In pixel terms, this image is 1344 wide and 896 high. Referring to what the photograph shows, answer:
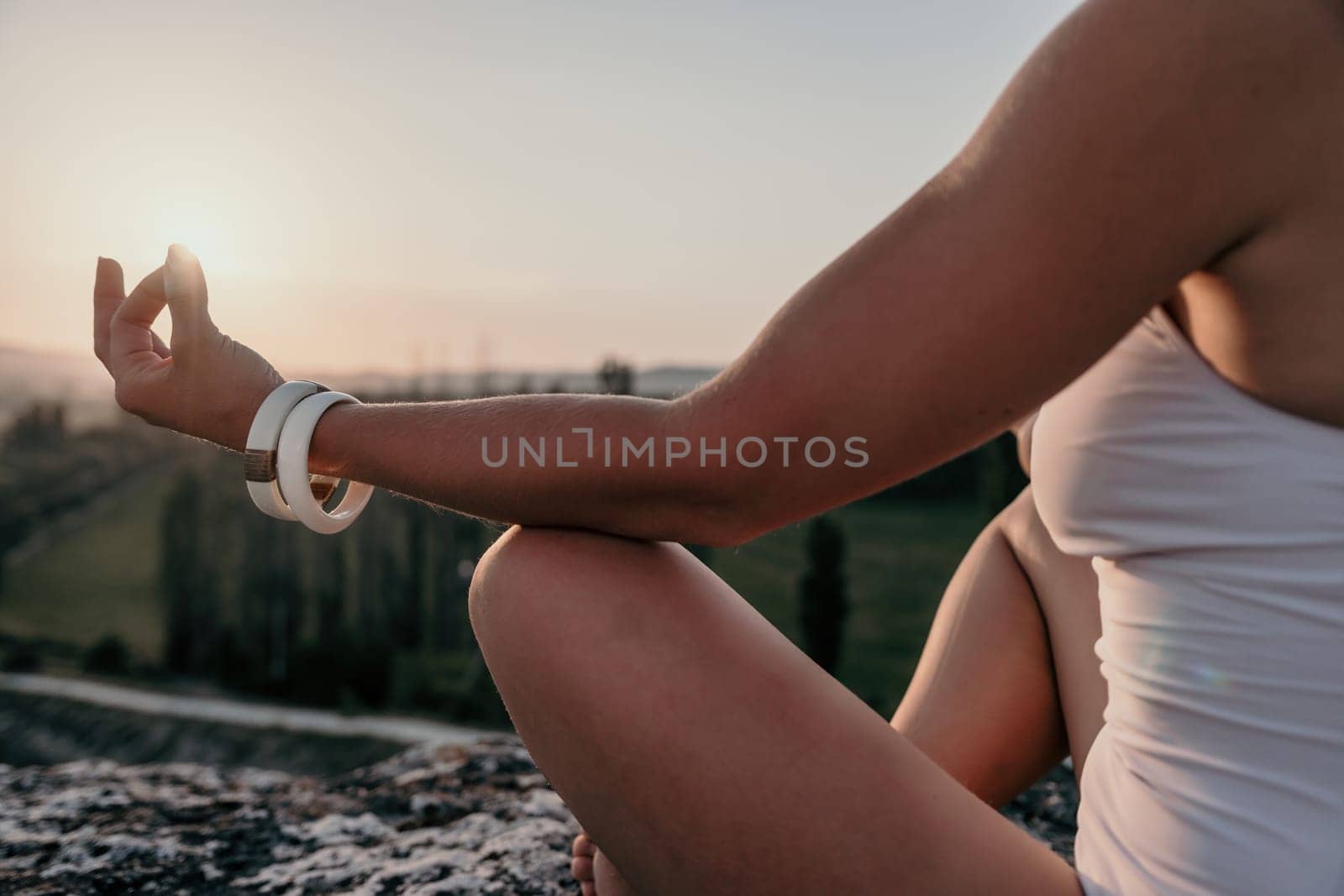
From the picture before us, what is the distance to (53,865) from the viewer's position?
1.89 meters

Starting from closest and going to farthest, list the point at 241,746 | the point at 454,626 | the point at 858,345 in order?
the point at 858,345, the point at 241,746, the point at 454,626

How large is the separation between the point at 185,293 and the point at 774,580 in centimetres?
3708

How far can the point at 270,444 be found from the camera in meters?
1.37

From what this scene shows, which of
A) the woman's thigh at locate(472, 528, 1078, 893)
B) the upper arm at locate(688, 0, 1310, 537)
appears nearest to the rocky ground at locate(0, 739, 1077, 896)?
the woman's thigh at locate(472, 528, 1078, 893)

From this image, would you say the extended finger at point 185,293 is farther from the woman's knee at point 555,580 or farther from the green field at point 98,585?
the green field at point 98,585

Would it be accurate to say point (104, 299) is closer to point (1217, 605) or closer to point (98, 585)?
point (1217, 605)

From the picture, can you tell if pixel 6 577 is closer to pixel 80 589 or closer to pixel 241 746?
pixel 80 589

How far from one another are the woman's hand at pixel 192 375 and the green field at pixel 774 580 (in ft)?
94.5

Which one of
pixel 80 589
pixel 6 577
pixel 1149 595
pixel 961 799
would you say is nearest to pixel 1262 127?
pixel 1149 595

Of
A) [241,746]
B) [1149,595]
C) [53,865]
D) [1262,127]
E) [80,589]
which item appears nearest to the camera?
[1262,127]

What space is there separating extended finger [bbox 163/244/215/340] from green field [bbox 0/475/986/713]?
28867 millimetres

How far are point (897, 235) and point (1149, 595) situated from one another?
52cm

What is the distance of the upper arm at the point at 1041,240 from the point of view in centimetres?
90

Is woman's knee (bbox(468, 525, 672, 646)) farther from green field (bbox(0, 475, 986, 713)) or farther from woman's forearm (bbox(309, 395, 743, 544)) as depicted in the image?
green field (bbox(0, 475, 986, 713))
